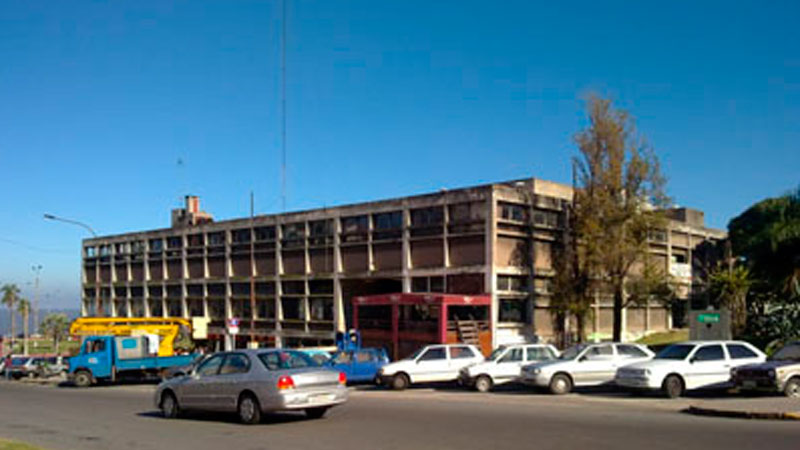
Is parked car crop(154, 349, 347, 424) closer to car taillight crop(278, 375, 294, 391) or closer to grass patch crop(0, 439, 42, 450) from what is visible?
car taillight crop(278, 375, 294, 391)

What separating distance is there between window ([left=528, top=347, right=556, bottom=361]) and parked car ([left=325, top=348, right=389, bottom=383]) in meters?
5.57

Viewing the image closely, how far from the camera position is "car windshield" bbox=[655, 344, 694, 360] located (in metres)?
21.1

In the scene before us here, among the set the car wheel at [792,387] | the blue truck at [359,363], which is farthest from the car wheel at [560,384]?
the blue truck at [359,363]

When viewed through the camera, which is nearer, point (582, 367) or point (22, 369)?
point (582, 367)

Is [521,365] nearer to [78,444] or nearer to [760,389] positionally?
[760,389]

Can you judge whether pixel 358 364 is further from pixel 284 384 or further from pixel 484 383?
pixel 284 384

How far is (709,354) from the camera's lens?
2111cm

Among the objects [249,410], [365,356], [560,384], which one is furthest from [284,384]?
[365,356]

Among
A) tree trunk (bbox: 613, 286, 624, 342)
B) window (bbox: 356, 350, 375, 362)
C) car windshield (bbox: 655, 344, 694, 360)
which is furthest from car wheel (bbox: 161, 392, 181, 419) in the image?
tree trunk (bbox: 613, 286, 624, 342)

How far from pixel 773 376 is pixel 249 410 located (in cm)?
1241

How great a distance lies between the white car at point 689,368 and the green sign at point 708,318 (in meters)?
7.49

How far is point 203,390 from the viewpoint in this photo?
52.9ft

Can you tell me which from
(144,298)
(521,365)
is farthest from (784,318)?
(144,298)

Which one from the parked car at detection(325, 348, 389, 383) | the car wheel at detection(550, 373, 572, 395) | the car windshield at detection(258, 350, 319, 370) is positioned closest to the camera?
the car windshield at detection(258, 350, 319, 370)
